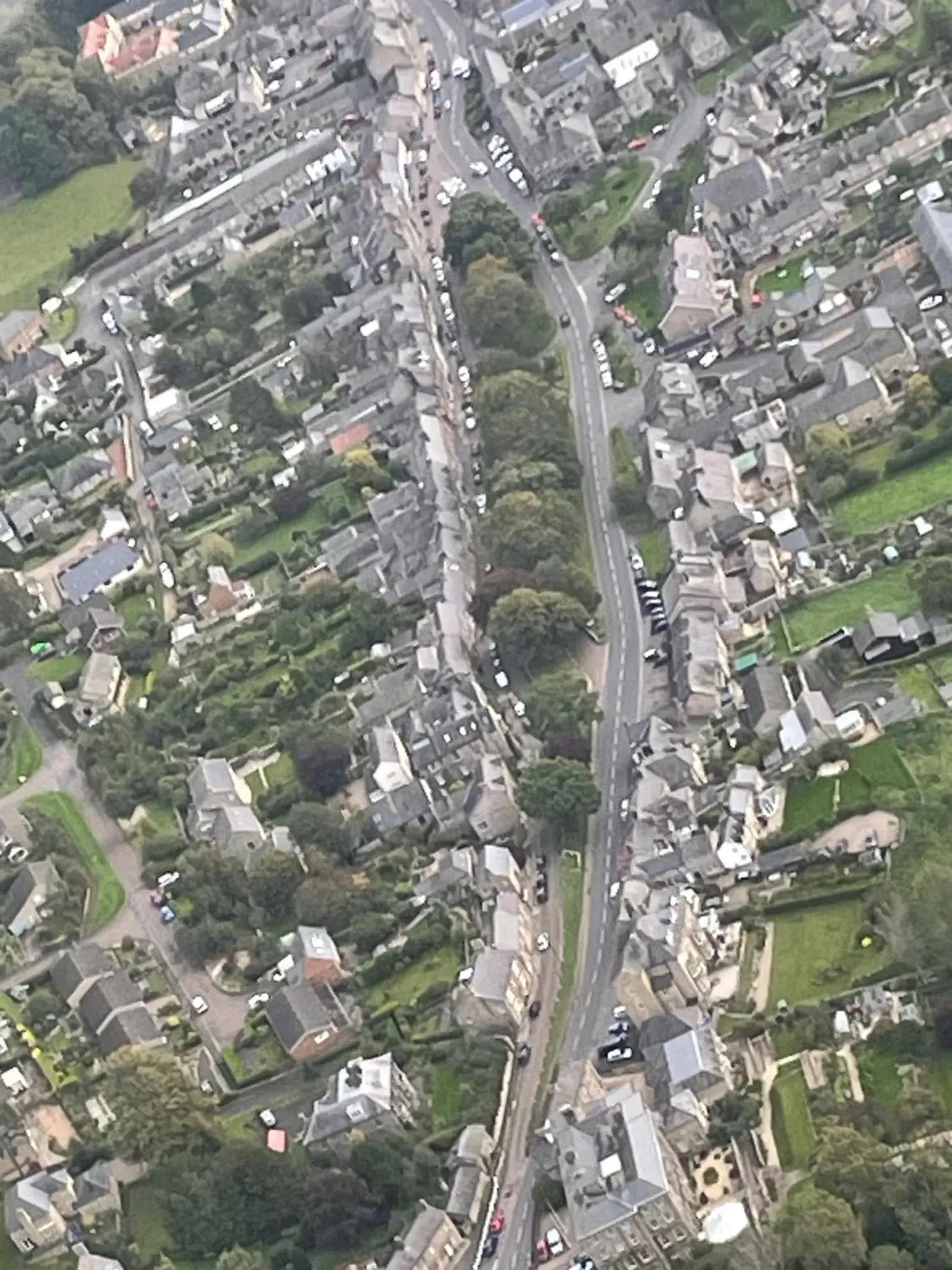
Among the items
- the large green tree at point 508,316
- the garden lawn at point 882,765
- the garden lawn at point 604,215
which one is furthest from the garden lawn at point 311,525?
the garden lawn at point 882,765

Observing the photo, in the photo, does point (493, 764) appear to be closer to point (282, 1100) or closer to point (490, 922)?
point (490, 922)

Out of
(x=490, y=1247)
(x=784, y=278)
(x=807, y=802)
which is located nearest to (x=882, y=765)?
(x=807, y=802)

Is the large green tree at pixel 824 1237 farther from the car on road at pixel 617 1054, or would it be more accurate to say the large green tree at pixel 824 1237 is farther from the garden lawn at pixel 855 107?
the garden lawn at pixel 855 107

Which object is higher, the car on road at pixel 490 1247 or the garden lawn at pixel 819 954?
the garden lawn at pixel 819 954

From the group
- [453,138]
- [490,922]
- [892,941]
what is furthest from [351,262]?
[892,941]

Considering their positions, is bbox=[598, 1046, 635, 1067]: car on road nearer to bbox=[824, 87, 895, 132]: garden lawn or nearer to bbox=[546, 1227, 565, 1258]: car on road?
bbox=[546, 1227, 565, 1258]: car on road

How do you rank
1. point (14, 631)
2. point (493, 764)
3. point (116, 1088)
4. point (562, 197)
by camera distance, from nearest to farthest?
point (116, 1088) < point (493, 764) < point (14, 631) < point (562, 197)
